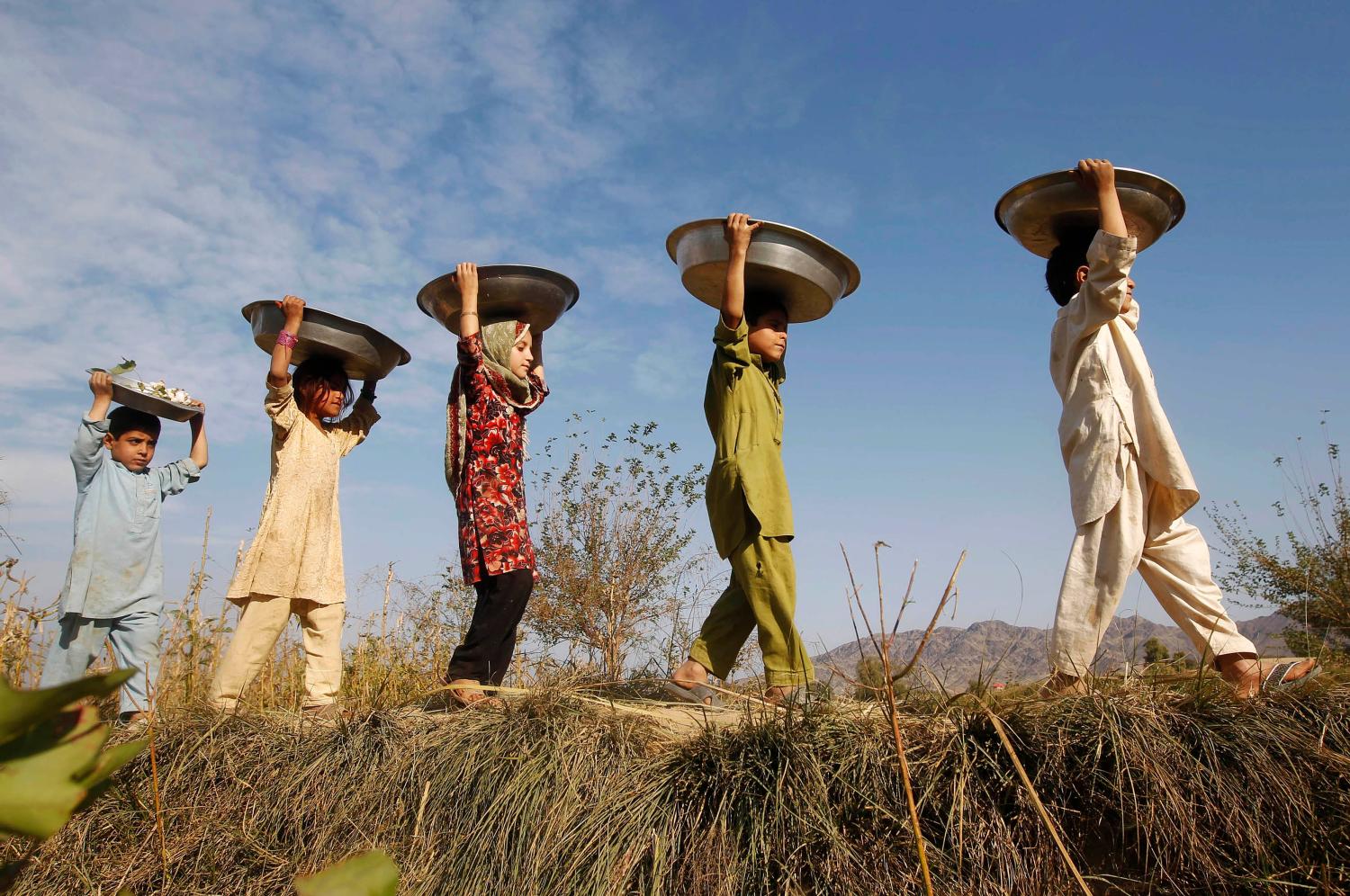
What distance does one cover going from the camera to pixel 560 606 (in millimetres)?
8367

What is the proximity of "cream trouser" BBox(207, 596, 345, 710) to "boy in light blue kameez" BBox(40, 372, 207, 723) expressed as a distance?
511 millimetres

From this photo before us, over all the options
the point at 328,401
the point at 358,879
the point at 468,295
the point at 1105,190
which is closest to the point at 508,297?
the point at 468,295

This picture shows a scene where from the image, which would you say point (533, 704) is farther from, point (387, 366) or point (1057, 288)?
point (1057, 288)

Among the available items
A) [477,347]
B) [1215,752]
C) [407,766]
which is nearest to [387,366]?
[477,347]

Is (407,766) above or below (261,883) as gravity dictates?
above

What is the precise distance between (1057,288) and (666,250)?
165 cm

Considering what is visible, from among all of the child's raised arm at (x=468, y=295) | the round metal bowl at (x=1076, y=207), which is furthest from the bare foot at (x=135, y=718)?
the round metal bowl at (x=1076, y=207)

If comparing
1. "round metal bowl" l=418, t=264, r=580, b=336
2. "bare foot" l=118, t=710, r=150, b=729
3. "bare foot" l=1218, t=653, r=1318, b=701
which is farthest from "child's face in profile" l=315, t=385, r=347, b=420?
"bare foot" l=1218, t=653, r=1318, b=701

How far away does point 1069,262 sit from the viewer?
3881 millimetres

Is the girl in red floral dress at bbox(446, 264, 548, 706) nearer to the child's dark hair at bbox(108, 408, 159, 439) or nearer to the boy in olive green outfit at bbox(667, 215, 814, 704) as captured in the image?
the boy in olive green outfit at bbox(667, 215, 814, 704)

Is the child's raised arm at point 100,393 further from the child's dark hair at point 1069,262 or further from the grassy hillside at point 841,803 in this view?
the child's dark hair at point 1069,262

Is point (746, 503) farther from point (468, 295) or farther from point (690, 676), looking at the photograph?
point (468, 295)

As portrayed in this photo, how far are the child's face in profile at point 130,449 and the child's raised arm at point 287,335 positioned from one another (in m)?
1.08

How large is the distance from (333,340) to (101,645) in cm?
191
